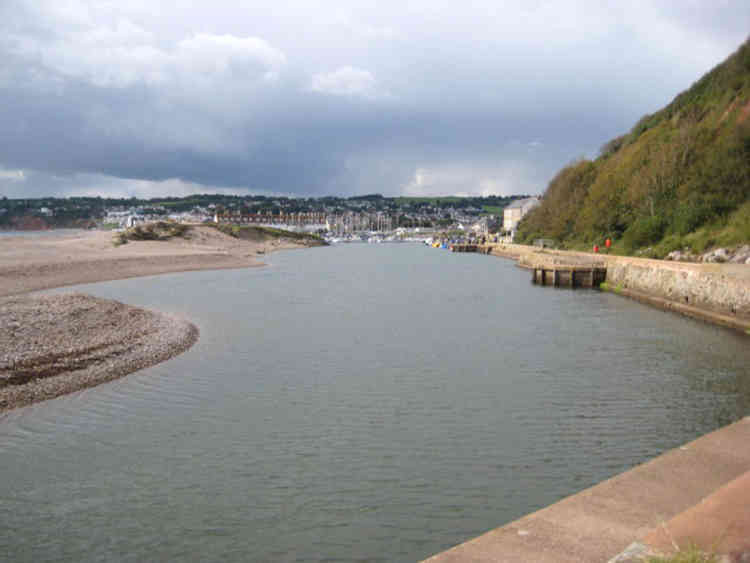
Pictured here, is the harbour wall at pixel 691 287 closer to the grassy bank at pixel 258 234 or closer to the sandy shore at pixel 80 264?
the sandy shore at pixel 80 264

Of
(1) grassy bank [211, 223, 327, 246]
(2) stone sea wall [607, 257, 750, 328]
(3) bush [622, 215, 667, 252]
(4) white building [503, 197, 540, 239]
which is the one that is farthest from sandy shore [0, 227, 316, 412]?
(4) white building [503, 197, 540, 239]

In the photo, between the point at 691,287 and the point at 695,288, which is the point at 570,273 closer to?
the point at 691,287

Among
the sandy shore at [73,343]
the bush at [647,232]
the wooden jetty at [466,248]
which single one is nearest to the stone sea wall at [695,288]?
the bush at [647,232]

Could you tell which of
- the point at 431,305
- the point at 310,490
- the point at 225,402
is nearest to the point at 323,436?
the point at 310,490

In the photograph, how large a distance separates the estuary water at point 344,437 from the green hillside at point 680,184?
22900 mm

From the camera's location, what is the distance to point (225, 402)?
13.8 metres

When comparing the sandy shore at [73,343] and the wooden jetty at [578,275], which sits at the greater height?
the wooden jetty at [578,275]

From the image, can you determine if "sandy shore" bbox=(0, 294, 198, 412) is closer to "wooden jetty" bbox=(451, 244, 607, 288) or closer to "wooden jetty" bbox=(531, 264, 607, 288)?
"wooden jetty" bbox=(531, 264, 607, 288)

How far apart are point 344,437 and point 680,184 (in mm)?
48738

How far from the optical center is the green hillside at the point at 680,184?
42344mm

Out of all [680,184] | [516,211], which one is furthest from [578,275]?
[516,211]

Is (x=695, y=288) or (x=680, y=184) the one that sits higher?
(x=680, y=184)

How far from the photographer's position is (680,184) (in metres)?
50.9

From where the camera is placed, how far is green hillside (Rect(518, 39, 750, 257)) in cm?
4234
